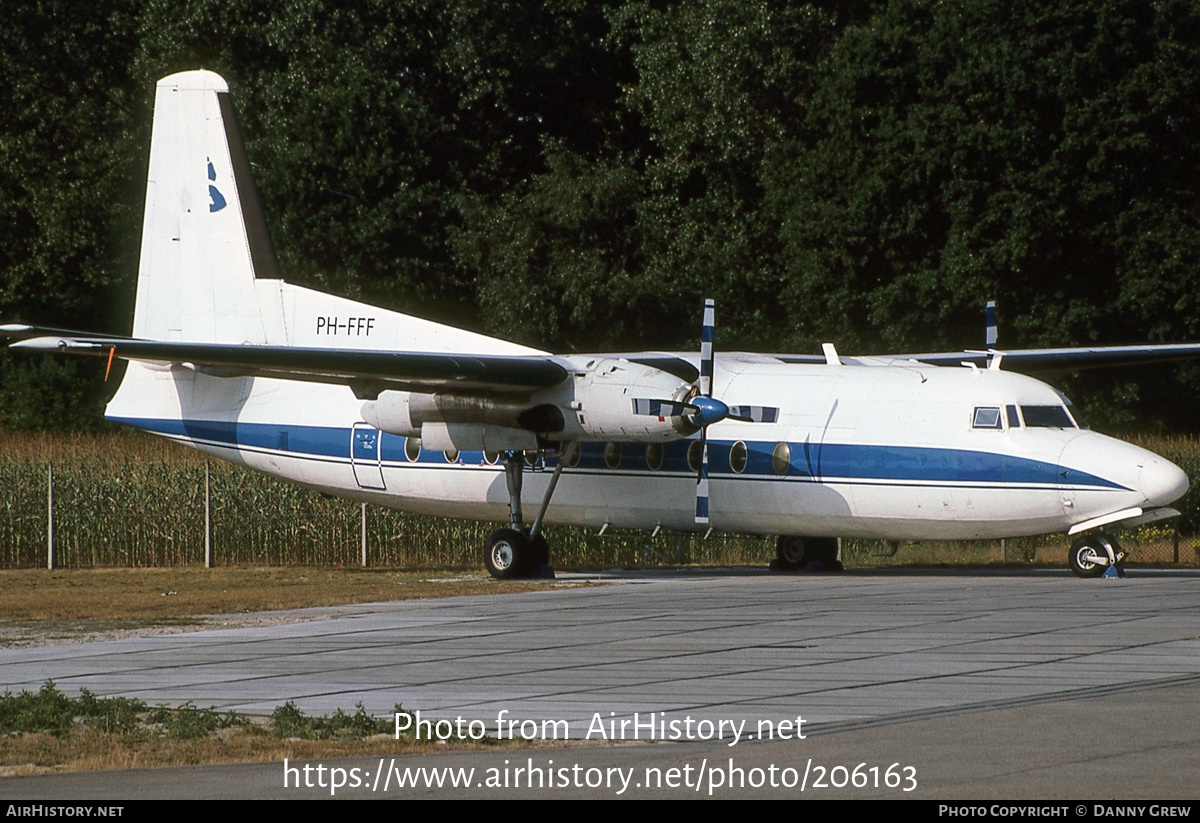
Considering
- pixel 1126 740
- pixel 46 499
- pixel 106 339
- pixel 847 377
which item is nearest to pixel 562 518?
pixel 847 377

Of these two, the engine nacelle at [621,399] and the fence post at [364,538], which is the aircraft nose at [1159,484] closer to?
the engine nacelle at [621,399]

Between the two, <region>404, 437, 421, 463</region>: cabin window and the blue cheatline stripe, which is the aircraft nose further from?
<region>404, 437, 421, 463</region>: cabin window

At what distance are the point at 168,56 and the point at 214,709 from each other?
38.2 m

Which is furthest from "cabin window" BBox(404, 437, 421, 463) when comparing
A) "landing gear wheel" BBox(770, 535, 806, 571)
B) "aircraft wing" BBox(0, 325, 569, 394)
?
"landing gear wheel" BBox(770, 535, 806, 571)

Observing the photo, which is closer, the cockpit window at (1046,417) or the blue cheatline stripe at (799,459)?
the blue cheatline stripe at (799,459)

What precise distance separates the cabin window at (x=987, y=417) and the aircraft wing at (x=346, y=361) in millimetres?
5538

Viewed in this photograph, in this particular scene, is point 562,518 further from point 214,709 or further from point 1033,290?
point 1033,290

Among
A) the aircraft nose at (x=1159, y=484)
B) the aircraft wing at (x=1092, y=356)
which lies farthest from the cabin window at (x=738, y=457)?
the aircraft nose at (x=1159, y=484)

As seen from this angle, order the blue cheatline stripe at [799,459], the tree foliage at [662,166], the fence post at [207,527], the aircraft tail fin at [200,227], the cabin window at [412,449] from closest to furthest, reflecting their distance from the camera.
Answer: the blue cheatline stripe at [799,459] < the cabin window at [412,449] < the aircraft tail fin at [200,227] < the fence post at [207,527] < the tree foliage at [662,166]

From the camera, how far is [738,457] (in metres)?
23.1

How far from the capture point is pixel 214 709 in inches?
443

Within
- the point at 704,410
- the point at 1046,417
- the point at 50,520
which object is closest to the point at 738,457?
the point at 704,410

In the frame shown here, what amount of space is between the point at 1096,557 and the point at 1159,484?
1878mm

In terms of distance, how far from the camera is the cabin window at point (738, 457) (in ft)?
75.7
